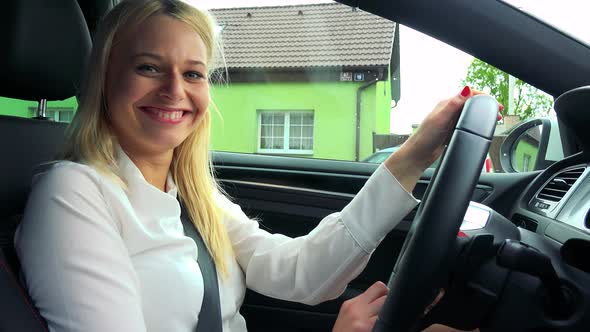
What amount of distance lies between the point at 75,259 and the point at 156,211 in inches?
10.2

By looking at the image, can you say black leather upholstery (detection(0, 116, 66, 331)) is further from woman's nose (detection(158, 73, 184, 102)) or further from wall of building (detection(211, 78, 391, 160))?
wall of building (detection(211, 78, 391, 160))

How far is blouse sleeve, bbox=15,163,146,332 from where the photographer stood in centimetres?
96

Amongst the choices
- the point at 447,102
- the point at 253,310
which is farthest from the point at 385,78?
the point at 447,102

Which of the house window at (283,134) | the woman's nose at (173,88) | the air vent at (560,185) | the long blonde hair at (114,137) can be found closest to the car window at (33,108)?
the long blonde hair at (114,137)

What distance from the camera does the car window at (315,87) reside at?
1.83 metres

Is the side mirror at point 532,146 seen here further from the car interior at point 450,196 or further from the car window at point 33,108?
Answer: the car window at point 33,108

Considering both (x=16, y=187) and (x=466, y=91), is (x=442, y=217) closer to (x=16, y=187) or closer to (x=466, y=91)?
(x=466, y=91)

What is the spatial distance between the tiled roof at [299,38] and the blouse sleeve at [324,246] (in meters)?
0.75

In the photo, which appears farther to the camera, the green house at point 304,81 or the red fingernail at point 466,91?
the green house at point 304,81

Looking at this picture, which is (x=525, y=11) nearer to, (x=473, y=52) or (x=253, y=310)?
(x=473, y=52)

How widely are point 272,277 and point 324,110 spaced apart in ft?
3.54

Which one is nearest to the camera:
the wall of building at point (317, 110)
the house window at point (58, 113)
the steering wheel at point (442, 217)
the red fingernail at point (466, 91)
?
the steering wheel at point (442, 217)

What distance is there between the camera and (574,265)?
0.98m

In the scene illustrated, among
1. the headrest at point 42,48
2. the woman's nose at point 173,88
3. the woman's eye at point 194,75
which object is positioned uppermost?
the headrest at point 42,48
